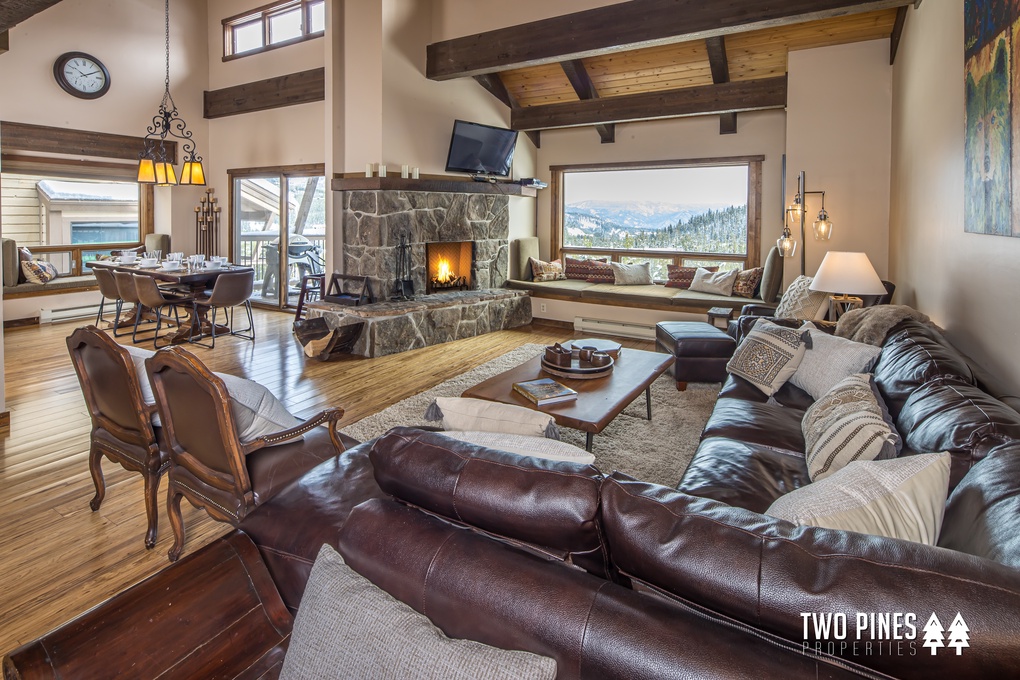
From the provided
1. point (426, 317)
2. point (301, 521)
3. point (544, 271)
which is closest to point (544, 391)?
point (301, 521)

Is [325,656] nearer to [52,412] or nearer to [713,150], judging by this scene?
[52,412]

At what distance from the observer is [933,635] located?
759mm

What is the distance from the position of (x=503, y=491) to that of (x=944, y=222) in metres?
3.56

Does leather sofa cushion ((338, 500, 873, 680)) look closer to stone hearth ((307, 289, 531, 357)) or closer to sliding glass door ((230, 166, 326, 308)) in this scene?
stone hearth ((307, 289, 531, 357))

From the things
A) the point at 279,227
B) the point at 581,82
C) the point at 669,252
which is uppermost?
the point at 581,82

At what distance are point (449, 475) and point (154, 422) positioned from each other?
1.93 meters

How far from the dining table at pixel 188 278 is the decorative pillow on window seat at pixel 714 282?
16.6ft

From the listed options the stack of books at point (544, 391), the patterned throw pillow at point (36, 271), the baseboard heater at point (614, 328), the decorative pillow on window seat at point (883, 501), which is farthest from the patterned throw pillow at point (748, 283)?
the patterned throw pillow at point (36, 271)

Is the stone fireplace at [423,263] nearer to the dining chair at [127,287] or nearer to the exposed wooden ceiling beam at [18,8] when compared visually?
the dining chair at [127,287]

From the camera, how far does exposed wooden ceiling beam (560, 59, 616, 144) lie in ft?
22.3

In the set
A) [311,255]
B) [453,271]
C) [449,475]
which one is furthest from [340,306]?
[449,475]

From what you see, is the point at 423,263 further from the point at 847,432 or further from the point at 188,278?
the point at 847,432

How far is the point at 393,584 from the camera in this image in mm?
1075

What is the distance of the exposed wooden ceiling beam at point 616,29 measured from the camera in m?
4.55
